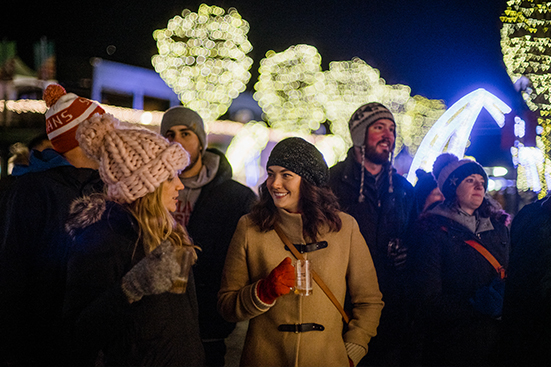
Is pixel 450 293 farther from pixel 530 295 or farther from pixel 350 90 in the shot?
pixel 350 90

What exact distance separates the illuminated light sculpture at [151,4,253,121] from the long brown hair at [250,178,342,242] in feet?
27.5

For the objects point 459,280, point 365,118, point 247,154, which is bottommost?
point 247,154

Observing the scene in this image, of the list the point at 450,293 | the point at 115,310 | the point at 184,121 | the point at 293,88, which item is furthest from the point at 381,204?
the point at 293,88

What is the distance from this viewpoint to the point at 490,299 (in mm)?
2734

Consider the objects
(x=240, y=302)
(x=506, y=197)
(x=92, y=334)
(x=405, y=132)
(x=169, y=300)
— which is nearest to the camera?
(x=92, y=334)

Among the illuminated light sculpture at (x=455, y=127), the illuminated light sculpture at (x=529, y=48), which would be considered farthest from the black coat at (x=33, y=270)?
the illuminated light sculpture at (x=455, y=127)

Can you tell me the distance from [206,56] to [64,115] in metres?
8.58

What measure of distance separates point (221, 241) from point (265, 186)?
0.82m

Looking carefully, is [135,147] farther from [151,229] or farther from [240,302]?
[240,302]

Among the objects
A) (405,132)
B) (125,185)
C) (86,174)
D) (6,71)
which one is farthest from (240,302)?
(405,132)

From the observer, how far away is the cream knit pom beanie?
1.82 m

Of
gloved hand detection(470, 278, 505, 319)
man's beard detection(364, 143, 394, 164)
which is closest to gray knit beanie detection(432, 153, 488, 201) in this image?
man's beard detection(364, 143, 394, 164)

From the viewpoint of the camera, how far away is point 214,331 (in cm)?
310

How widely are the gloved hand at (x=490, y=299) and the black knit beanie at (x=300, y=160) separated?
1.45 m
